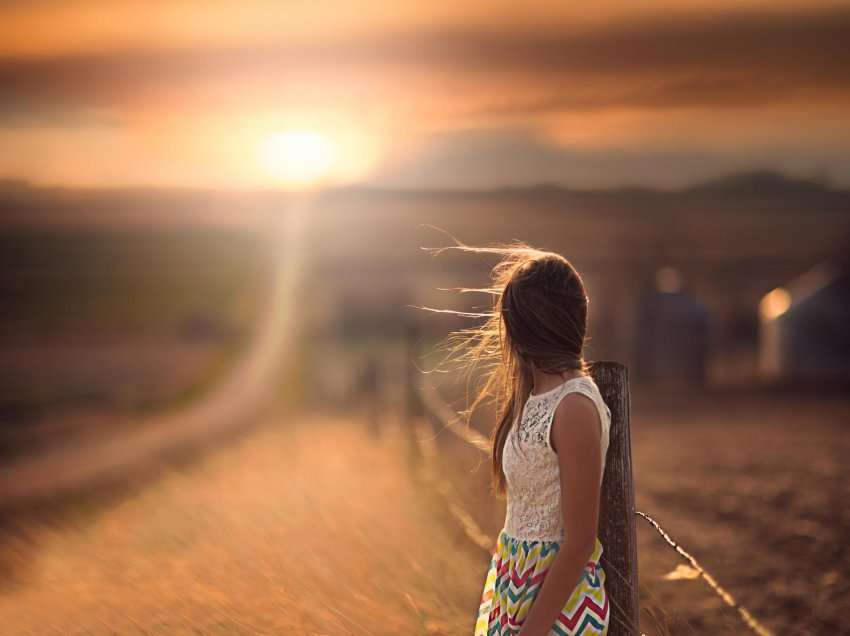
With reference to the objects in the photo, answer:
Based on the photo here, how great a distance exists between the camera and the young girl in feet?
→ 7.11

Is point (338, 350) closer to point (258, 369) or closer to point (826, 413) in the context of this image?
point (258, 369)

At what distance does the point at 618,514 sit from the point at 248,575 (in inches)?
60.0

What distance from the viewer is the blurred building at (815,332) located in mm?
20625

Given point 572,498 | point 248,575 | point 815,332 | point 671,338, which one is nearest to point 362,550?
point 248,575

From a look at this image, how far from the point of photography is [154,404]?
25.0 metres

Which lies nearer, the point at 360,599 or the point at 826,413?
the point at 360,599

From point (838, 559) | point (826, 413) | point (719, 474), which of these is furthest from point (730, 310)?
point (838, 559)

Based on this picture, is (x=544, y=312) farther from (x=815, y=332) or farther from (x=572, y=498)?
(x=815, y=332)

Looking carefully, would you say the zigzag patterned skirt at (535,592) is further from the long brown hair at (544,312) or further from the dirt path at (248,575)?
the dirt path at (248,575)

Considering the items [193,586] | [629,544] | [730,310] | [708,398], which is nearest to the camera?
[629,544]

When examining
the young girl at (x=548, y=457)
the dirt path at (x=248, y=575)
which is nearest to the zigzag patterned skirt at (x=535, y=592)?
the young girl at (x=548, y=457)

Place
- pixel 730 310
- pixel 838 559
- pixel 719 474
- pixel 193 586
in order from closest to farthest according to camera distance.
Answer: pixel 193 586, pixel 838 559, pixel 719 474, pixel 730 310

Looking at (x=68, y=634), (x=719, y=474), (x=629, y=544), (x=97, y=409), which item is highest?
(x=629, y=544)

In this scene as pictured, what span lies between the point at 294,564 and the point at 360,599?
342 mm
